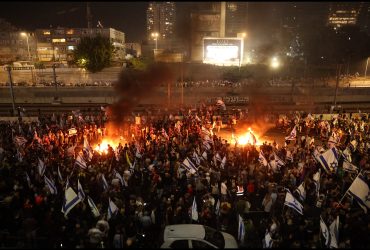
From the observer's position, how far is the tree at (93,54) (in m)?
48.3

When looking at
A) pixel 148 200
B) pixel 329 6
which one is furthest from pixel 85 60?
pixel 329 6

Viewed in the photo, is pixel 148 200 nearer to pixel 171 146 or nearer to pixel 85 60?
pixel 171 146

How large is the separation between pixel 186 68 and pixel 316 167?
42323 mm

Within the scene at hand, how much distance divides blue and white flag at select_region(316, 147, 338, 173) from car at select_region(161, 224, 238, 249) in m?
5.30

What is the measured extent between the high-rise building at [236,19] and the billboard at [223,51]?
2472 inches

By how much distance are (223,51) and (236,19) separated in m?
71.1

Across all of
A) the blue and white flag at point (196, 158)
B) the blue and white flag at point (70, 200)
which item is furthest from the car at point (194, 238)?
the blue and white flag at point (196, 158)

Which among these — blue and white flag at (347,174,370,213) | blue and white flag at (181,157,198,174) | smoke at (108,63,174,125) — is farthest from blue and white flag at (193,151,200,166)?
smoke at (108,63,174,125)

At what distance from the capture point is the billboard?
55.9 metres

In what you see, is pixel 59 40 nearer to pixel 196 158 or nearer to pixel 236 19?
pixel 236 19

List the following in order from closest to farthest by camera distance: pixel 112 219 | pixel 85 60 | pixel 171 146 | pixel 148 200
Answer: pixel 112 219
pixel 148 200
pixel 171 146
pixel 85 60

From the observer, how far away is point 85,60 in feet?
160

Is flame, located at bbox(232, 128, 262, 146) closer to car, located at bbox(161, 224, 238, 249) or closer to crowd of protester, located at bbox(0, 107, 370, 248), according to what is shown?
crowd of protester, located at bbox(0, 107, 370, 248)

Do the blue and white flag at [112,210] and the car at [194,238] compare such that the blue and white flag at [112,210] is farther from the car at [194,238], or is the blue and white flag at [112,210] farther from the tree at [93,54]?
the tree at [93,54]
